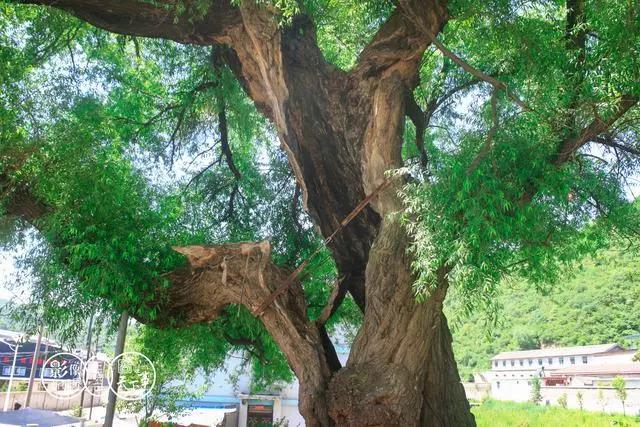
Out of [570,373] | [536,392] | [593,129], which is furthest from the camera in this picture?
[536,392]

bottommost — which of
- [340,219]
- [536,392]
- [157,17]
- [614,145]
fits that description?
[536,392]

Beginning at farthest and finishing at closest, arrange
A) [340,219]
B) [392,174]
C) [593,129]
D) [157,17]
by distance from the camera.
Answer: [340,219] → [157,17] → [392,174] → [593,129]

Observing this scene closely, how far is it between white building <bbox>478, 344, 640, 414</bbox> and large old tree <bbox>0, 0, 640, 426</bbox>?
23.6 metres

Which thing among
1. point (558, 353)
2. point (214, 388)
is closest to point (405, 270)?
point (214, 388)

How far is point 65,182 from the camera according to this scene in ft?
15.3

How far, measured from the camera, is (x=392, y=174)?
4480 mm

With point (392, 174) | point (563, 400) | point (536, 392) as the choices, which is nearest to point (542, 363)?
point (536, 392)

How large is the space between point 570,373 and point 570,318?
6042mm

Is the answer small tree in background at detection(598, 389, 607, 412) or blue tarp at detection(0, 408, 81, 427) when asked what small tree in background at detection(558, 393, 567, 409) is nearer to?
small tree in background at detection(598, 389, 607, 412)

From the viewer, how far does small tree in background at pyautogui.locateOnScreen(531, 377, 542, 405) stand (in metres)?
30.5

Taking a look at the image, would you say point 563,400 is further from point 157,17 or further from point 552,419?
point 157,17

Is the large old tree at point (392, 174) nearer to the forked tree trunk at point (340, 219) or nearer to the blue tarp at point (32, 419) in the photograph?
the forked tree trunk at point (340, 219)

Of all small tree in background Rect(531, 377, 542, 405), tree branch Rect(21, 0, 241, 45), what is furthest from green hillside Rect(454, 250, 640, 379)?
tree branch Rect(21, 0, 241, 45)

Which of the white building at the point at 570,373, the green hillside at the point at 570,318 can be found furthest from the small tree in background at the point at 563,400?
the green hillside at the point at 570,318
